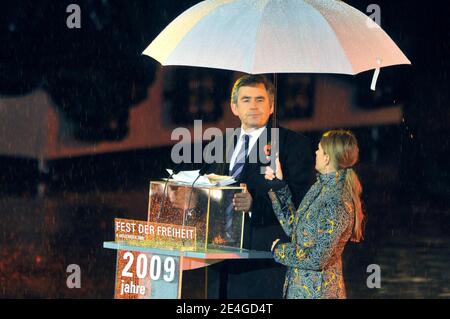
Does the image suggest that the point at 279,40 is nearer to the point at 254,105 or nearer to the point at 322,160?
the point at 254,105

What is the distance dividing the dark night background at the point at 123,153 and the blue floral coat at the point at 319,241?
481cm

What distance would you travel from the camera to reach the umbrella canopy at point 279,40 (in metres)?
8.12

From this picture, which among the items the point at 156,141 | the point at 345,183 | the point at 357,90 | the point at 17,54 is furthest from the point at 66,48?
the point at 345,183

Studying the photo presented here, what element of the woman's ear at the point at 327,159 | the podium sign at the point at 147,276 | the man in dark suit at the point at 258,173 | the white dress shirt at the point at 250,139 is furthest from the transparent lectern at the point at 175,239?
the woman's ear at the point at 327,159

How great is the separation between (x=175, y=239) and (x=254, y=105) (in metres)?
1.06

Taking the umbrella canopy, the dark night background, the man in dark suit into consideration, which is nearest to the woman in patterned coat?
the man in dark suit

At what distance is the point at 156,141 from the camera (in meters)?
15.6

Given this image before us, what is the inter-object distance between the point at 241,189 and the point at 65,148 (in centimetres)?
756

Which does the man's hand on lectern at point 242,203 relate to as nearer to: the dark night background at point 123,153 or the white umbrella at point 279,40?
the white umbrella at point 279,40

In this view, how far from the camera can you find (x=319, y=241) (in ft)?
25.1

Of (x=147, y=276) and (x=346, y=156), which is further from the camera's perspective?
(x=147, y=276)

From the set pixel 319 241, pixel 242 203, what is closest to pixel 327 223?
pixel 319 241

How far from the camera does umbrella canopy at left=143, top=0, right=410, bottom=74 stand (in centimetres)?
812
